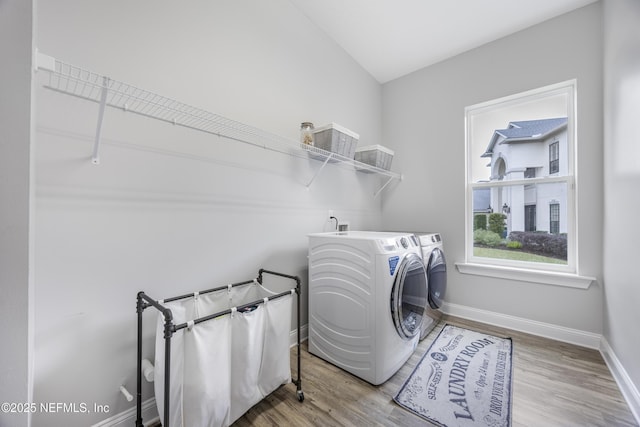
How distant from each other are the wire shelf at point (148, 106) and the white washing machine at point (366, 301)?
78 centimetres

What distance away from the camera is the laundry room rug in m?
1.34

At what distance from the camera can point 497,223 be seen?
251 cm

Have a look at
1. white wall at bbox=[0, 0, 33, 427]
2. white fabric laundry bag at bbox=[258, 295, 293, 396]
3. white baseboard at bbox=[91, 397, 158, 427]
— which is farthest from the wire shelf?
white baseboard at bbox=[91, 397, 158, 427]

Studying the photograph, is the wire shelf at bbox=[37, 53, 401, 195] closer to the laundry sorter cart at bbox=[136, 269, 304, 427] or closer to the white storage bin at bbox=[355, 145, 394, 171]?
the white storage bin at bbox=[355, 145, 394, 171]

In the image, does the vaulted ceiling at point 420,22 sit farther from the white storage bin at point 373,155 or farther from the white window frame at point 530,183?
the white storage bin at point 373,155

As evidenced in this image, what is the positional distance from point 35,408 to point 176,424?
55 centimetres

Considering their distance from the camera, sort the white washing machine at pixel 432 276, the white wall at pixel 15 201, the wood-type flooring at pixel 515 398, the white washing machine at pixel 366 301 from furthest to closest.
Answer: the white washing machine at pixel 432 276 < the white washing machine at pixel 366 301 < the wood-type flooring at pixel 515 398 < the white wall at pixel 15 201

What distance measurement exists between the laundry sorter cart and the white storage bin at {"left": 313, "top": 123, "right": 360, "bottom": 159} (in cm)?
120

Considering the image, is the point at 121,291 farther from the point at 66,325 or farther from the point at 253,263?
the point at 253,263

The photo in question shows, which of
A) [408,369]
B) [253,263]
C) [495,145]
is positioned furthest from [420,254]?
[495,145]

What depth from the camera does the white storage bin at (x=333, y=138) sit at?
1964 millimetres

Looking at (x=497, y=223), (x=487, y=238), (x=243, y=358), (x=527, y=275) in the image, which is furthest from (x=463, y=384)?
(x=497, y=223)

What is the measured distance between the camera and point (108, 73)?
1.15 meters

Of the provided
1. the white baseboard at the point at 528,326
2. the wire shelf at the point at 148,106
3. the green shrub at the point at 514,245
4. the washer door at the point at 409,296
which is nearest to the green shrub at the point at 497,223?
the green shrub at the point at 514,245
